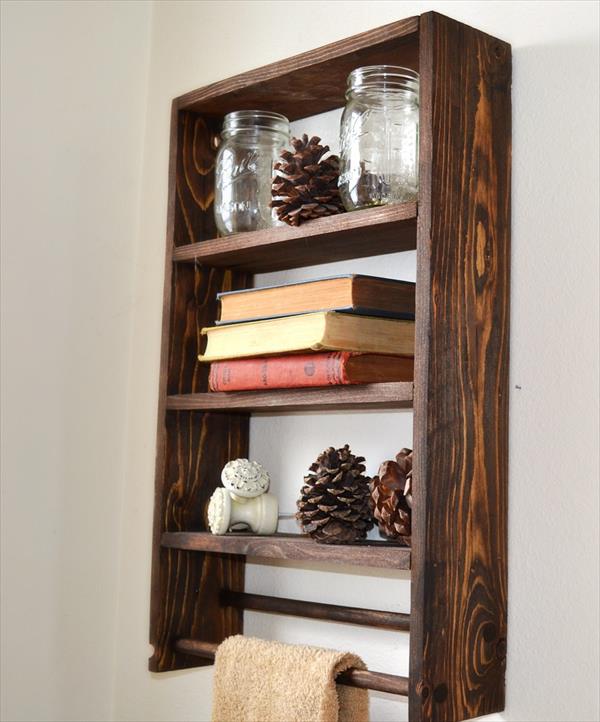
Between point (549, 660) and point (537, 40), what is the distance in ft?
2.21

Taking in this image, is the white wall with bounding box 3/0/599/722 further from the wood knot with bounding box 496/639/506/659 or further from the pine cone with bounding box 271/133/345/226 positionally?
the pine cone with bounding box 271/133/345/226

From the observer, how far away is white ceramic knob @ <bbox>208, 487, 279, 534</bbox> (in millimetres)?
1198

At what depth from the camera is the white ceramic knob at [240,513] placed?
1.20 m

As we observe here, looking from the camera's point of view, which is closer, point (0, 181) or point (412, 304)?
point (412, 304)

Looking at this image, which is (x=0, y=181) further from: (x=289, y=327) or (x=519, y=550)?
(x=519, y=550)

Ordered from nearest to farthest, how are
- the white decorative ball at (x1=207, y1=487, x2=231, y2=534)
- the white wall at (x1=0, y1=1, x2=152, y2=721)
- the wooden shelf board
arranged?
the wooden shelf board
the white decorative ball at (x1=207, y1=487, x2=231, y2=534)
the white wall at (x1=0, y1=1, x2=152, y2=721)

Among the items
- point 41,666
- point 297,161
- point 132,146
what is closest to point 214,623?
point 41,666

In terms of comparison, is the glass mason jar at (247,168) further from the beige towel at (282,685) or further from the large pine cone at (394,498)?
the beige towel at (282,685)

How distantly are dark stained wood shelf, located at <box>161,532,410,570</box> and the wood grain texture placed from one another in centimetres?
4

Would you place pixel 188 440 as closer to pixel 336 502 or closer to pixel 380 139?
pixel 336 502

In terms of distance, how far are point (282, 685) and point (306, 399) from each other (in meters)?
0.32

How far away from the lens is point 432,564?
96cm

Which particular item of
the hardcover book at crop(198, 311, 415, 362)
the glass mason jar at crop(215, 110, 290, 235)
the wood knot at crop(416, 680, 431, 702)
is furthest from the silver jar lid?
the wood knot at crop(416, 680, 431, 702)

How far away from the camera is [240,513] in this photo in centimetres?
121
